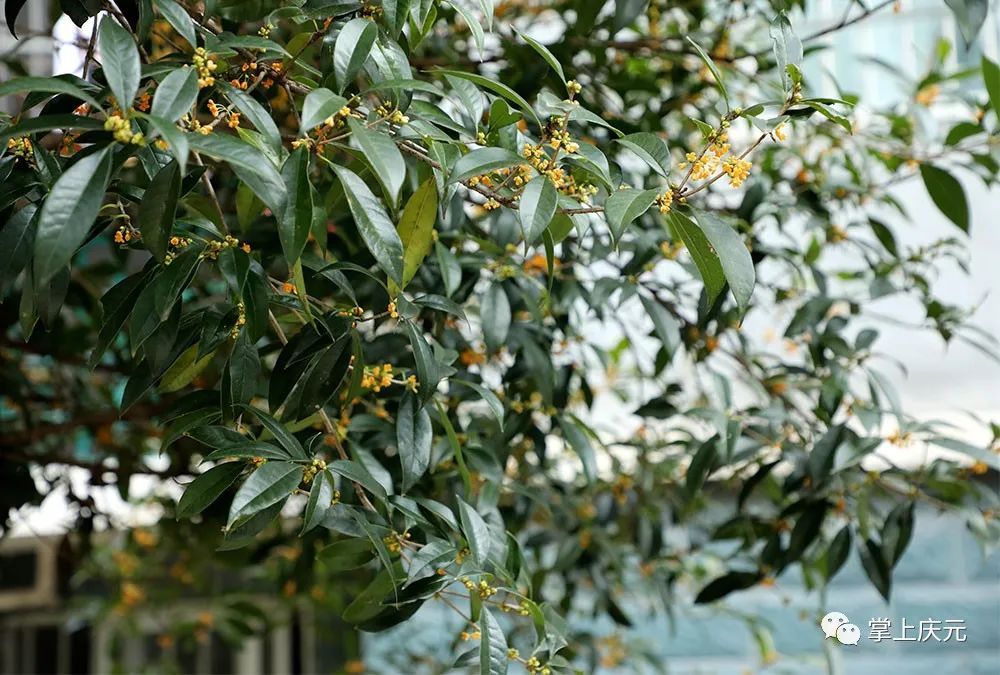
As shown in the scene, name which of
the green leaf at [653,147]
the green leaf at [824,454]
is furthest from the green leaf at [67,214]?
the green leaf at [824,454]

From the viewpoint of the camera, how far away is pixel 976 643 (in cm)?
198

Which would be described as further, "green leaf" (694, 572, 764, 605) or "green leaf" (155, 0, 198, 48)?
"green leaf" (694, 572, 764, 605)

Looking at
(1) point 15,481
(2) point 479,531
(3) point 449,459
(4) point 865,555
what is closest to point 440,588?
(2) point 479,531

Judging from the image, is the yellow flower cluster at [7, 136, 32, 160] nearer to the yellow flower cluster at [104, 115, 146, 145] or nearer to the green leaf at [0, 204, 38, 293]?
the green leaf at [0, 204, 38, 293]

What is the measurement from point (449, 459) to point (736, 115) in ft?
1.67

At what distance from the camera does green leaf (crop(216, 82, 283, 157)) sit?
2.02 feet

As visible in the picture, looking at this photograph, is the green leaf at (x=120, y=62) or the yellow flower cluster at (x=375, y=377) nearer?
the green leaf at (x=120, y=62)

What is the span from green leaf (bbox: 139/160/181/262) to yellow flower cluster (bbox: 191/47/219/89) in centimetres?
6

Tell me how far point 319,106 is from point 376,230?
82 mm

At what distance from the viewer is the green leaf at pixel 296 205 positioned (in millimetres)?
593

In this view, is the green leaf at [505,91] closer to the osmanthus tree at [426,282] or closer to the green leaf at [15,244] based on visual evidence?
the osmanthus tree at [426,282]

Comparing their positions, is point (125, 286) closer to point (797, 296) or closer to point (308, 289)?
point (308, 289)

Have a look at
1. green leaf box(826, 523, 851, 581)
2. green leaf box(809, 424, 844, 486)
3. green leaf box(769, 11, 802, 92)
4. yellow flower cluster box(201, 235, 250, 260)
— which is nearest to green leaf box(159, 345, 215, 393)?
yellow flower cluster box(201, 235, 250, 260)

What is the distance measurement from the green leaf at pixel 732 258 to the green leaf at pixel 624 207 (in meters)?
0.03
